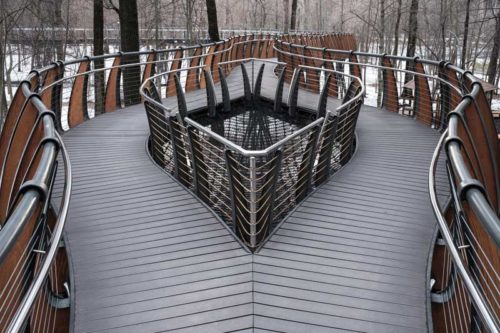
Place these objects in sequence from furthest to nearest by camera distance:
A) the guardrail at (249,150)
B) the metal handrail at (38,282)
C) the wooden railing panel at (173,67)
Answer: the wooden railing panel at (173,67), the guardrail at (249,150), the metal handrail at (38,282)

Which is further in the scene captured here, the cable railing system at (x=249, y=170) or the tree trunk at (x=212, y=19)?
the tree trunk at (x=212, y=19)

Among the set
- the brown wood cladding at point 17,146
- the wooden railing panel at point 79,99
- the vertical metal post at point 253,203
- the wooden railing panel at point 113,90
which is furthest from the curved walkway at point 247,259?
the wooden railing panel at point 113,90

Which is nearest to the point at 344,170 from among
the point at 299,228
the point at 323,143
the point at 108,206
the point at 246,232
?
the point at 323,143

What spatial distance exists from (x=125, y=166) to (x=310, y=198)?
2953 mm

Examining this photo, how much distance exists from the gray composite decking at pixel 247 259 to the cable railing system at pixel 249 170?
0.22 meters

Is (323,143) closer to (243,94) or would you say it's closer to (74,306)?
(74,306)

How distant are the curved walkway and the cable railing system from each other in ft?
0.72

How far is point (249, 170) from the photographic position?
4816 millimetres

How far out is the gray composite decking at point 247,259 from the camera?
3.94 metres

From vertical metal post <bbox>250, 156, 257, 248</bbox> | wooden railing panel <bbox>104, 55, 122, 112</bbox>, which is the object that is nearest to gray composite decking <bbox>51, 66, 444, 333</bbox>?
vertical metal post <bbox>250, 156, 257, 248</bbox>

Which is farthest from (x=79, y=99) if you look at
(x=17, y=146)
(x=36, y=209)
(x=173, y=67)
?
(x=36, y=209)

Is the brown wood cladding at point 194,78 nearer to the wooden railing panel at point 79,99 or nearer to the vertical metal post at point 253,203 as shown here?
the wooden railing panel at point 79,99

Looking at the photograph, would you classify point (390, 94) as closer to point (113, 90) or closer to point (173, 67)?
point (173, 67)

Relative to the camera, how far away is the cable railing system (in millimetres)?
2838
